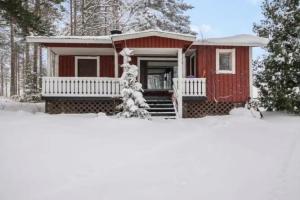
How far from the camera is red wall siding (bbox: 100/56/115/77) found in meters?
19.0

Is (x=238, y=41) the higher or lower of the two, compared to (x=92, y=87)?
higher

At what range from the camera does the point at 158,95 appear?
1944 centimetres

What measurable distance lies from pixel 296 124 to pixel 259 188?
7.46 m

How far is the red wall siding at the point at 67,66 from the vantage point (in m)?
18.8

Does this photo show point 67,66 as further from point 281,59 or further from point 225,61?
point 281,59

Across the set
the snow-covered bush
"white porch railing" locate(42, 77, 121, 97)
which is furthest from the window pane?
the snow-covered bush

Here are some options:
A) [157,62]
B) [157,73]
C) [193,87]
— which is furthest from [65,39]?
[157,73]

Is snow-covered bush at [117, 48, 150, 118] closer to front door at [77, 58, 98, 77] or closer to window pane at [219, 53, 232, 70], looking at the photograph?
window pane at [219, 53, 232, 70]

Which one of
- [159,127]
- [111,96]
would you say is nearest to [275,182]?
[159,127]

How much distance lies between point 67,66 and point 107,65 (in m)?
1.95

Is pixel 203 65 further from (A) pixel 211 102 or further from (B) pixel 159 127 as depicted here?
(B) pixel 159 127

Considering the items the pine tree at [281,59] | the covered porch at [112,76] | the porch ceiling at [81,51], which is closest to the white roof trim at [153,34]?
the covered porch at [112,76]

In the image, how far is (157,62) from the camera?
19.8 meters

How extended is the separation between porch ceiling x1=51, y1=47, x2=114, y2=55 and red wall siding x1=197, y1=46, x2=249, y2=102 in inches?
166
